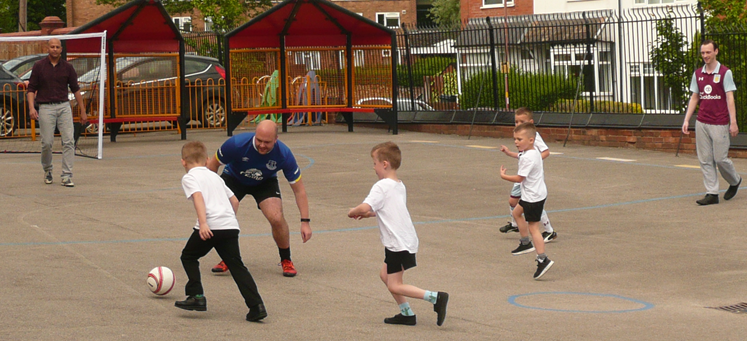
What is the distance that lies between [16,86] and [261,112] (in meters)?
5.00

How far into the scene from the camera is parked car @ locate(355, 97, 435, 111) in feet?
70.7

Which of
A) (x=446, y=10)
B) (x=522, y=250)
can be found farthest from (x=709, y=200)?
(x=446, y=10)

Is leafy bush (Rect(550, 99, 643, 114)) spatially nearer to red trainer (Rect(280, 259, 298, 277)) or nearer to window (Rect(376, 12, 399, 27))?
red trainer (Rect(280, 259, 298, 277))

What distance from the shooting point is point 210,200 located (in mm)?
6520

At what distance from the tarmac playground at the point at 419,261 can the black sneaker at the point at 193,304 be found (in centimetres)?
8

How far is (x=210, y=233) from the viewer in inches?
250

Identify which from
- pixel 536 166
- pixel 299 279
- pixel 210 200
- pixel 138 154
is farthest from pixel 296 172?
pixel 138 154

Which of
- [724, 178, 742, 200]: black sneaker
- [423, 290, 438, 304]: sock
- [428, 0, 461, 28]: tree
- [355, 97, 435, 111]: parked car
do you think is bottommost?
[423, 290, 438, 304]: sock

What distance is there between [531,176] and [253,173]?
238 cm

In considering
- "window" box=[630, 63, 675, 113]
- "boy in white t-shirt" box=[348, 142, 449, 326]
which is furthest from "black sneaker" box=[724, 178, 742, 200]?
"boy in white t-shirt" box=[348, 142, 449, 326]

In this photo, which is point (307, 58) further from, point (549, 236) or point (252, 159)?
point (252, 159)

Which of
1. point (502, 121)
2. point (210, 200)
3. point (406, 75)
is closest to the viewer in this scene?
point (210, 200)

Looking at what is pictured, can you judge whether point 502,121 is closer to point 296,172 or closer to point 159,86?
point 159,86

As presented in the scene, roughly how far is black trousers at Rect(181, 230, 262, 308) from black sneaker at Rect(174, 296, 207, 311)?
1.4 inches
